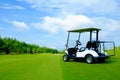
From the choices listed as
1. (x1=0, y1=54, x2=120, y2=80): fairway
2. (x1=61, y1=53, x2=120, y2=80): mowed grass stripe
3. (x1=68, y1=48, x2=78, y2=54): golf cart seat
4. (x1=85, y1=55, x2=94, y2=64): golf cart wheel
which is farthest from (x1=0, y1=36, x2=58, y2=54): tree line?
(x1=61, y1=53, x2=120, y2=80): mowed grass stripe

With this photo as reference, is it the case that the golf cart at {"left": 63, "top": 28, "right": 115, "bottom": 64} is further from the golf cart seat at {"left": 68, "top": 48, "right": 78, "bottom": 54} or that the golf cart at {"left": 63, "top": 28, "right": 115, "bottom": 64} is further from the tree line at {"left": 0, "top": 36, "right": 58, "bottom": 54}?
the tree line at {"left": 0, "top": 36, "right": 58, "bottom": 54}

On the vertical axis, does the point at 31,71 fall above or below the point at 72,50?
below

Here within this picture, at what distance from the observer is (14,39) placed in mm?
66812

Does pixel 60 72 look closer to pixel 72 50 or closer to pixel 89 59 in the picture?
pixel 89 59

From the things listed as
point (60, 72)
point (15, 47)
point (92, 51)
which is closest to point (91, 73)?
point (60, 72)

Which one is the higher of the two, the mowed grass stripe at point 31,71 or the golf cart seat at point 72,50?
the golf cart seat at point 72,50

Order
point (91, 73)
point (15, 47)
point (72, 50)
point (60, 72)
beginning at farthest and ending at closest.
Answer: point (15, 47), point (72, 50), point (60, 72), point (91, 73)

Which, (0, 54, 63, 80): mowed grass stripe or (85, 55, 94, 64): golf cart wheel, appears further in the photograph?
(85, 55, 94, 64): golf cart wheel

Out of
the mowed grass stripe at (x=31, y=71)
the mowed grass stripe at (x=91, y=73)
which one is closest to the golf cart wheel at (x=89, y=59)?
the mowed grass stripe at (x=31, y=71)

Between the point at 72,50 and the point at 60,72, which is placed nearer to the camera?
the point at 60,72

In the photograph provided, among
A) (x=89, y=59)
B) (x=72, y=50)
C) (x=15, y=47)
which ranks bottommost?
(x=89, y=59)

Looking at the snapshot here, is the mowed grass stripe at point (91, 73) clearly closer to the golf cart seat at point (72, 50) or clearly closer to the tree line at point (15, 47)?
the golf cart seat at point (72, 50)

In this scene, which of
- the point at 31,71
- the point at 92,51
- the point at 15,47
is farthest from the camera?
the point at 15,47

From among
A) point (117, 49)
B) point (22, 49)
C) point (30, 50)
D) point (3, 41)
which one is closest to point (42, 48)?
point (30, 50)
